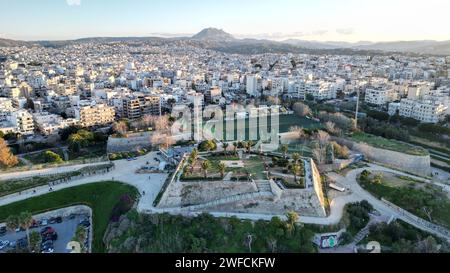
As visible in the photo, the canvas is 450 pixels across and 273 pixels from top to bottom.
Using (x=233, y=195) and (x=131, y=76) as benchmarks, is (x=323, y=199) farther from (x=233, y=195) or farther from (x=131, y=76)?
(x=131, y=76)

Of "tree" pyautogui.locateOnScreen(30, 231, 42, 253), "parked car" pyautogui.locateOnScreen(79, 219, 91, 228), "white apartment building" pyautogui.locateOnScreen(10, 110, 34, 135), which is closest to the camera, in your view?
"tree" pyautogui.locateOnScreen(30, 231, 42, 253)

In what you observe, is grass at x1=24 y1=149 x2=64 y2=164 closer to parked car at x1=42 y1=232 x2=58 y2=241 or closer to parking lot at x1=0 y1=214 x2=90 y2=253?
parking lot at x1=0 y1=214 x2=90 y2=253

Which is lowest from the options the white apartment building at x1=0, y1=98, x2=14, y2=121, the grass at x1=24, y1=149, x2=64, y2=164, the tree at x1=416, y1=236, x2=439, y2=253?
the grass at x1=24, y1=149, x2=64, y2=164

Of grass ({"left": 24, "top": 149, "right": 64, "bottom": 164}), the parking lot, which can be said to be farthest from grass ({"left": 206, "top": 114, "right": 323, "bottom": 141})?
the parking lot

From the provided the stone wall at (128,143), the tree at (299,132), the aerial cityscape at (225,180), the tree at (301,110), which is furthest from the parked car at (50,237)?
the tree at (301,110)

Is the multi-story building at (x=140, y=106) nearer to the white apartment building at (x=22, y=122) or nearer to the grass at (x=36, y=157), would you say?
the white apartment building at (x=22, y=122)

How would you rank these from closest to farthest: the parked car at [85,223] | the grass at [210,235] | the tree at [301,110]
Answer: the grass at [210,235] → the parked car at [85,223] → the tree at [301,110]

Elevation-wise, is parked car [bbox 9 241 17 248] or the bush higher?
the bush
